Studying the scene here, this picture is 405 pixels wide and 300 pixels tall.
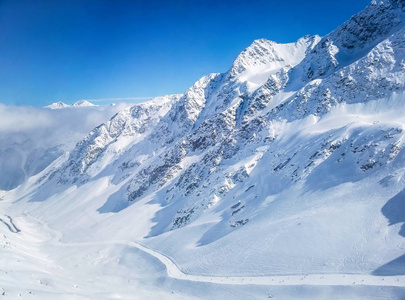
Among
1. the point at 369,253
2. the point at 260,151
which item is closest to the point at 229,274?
the point at 369,253

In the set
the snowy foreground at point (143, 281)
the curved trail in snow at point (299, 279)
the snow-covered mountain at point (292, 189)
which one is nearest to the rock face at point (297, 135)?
the snow-covered mountain at point (292, 189)

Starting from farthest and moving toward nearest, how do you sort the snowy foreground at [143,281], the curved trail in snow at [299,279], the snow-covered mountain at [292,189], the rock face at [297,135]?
the rock face at [297,135]
the snow-covered mountain at [292,189]
the curved trail in snow at [299,279]
the snowy foreground at [143,281]

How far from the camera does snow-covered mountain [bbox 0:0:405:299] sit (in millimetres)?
42438

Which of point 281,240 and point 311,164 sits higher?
point 311,164

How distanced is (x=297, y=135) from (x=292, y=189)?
26565 millimetres

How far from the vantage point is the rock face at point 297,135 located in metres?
62.3

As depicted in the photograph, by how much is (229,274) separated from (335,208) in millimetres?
21597

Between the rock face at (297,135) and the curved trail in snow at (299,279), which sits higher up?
the rock face at (297,135)

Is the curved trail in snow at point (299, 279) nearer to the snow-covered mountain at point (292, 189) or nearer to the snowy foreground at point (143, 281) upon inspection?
the snowy foreground at point (143, 281)

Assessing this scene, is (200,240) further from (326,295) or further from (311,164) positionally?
(326,295)

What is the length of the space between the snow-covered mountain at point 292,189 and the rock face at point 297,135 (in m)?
0.37

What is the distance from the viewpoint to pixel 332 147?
65688 mm

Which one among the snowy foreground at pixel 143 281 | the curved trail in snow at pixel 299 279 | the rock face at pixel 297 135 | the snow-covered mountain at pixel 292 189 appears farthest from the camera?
the rock face at pixel 297 135

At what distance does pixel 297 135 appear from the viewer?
84438mm
